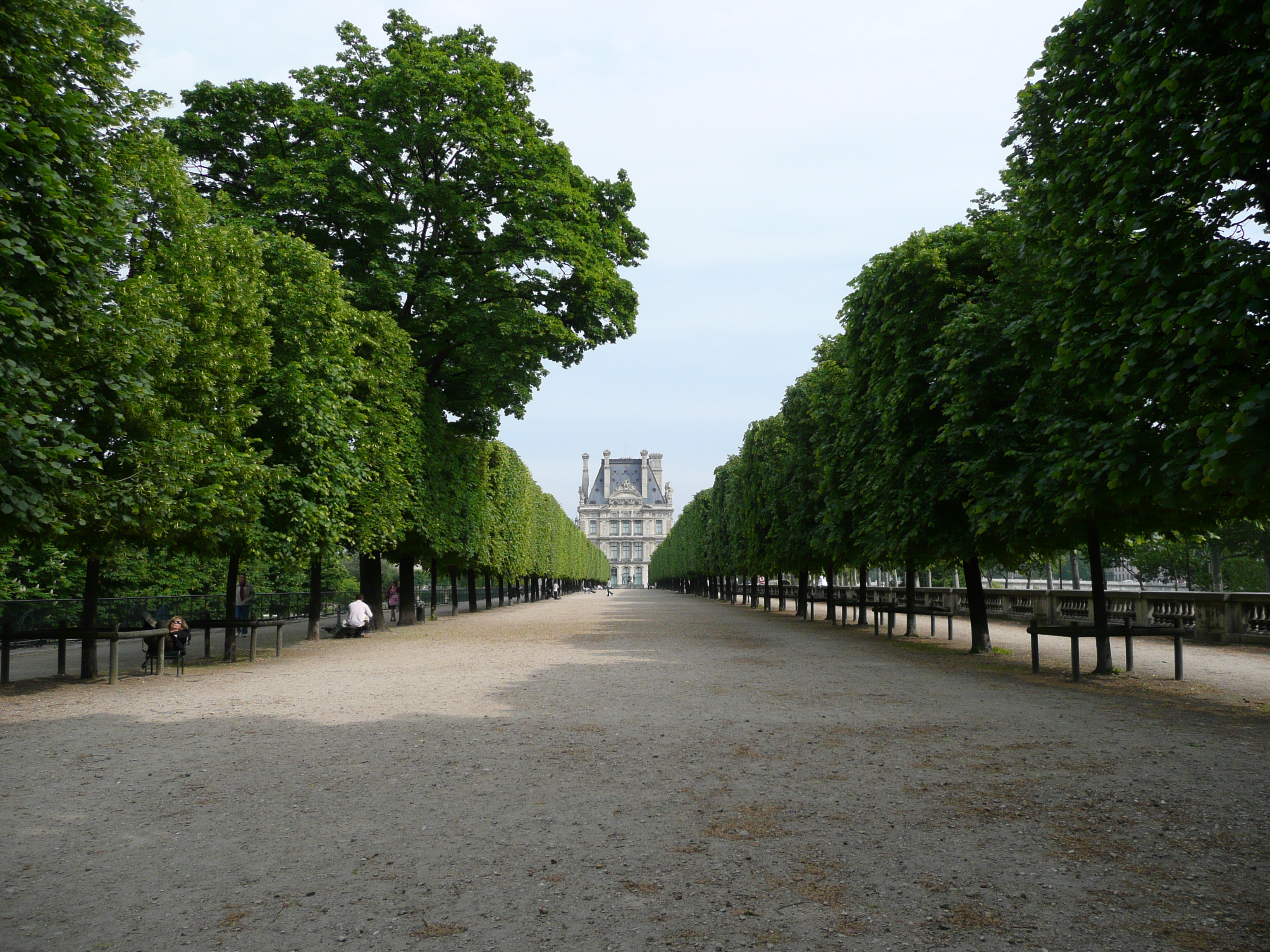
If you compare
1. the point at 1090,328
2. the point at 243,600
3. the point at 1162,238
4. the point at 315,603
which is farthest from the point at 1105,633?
A: the point at 243,600

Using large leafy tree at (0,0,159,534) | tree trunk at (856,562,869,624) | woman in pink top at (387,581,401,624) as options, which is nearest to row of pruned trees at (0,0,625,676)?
large leafy tree at (0,0,159,534)

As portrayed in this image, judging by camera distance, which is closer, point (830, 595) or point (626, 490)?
point (830, 595)

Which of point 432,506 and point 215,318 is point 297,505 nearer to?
point 215,318

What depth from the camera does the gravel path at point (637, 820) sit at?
4.20 m

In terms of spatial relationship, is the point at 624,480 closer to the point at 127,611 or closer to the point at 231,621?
the point at 127,611

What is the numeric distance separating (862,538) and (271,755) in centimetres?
1596

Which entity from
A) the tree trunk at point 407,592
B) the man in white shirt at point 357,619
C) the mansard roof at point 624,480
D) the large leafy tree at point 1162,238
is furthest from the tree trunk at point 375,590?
the mansard roof at point 624,480

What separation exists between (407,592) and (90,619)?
15676 millimetres

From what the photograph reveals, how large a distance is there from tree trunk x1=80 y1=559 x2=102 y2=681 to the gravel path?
5.85ft

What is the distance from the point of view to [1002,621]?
3033 centimetres

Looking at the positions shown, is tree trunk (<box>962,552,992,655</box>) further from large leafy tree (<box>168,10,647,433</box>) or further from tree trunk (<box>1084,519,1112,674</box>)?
large leafy tree (<box>168,10,647,433</box>)

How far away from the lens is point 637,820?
586 centimetres

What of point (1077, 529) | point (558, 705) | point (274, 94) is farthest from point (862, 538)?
point (274, 94)

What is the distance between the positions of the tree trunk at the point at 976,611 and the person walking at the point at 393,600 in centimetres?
2293
